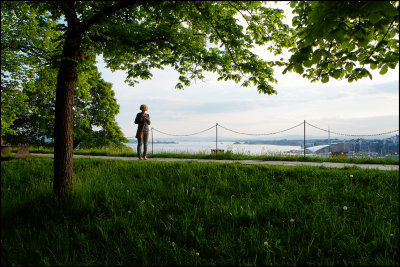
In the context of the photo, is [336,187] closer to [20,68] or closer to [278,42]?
[278,42]

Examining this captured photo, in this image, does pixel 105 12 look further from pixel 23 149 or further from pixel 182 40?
pixel 23 149

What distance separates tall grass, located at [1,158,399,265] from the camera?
2885 mm

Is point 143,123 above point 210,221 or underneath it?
above

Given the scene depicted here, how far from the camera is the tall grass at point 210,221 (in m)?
2.88

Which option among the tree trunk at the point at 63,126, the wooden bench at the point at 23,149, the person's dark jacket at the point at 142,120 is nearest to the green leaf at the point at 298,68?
the tree trunk at the point at 63,126

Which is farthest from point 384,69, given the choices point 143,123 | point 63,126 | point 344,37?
point 143,123

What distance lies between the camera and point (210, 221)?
12.0 feet

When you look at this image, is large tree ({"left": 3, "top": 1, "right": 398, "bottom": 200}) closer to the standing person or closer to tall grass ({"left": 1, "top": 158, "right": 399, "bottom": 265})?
tall grass ({"left": 1, "top": 158, "right": 399, "bottom": 265})

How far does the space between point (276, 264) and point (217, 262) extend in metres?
Answer: 0.67

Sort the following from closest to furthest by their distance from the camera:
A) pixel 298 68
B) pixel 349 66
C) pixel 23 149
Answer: pixel 298 68 → pixel 349 66 → pixel 23 149

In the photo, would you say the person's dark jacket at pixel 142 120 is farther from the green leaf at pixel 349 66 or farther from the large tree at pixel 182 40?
the green leaf at pixel 349 66

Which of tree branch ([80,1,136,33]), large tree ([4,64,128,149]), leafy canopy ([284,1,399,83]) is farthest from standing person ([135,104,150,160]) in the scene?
large tree ([4,64,128,149])

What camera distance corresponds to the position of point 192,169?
250 inches

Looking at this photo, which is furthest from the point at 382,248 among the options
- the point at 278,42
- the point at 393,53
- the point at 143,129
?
the point at 143,129
